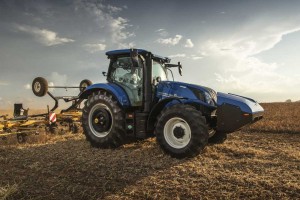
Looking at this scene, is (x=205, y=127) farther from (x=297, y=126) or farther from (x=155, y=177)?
(x=297, y=126)

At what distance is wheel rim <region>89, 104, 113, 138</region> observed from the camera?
8.89m

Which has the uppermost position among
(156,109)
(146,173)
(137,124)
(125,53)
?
(125,53)

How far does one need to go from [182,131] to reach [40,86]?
7.45m

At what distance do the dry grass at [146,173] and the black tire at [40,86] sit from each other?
13.3 feet

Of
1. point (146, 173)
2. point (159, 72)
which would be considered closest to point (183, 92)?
point (159, 72)

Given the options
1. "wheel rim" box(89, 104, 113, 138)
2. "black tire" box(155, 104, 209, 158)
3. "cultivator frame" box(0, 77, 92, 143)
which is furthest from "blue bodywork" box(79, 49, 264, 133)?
"cultivator frame" box(0, 77, 92, 143)

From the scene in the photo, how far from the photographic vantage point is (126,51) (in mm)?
8922

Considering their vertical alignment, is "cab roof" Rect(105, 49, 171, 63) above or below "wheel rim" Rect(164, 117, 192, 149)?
above

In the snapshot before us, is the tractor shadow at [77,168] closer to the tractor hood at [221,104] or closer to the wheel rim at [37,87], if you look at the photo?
the tractor hood at [221,104]

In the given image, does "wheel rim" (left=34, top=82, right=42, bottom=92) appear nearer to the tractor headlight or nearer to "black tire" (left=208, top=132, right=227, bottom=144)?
"black tire" (left=208, top=132, right=227, bottom=144)

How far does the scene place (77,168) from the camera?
7.00 metres

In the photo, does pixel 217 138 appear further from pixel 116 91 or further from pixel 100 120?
pixel 100 120

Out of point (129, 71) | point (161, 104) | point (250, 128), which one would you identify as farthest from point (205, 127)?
point (250, 128)

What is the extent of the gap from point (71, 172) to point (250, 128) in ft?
31.5
